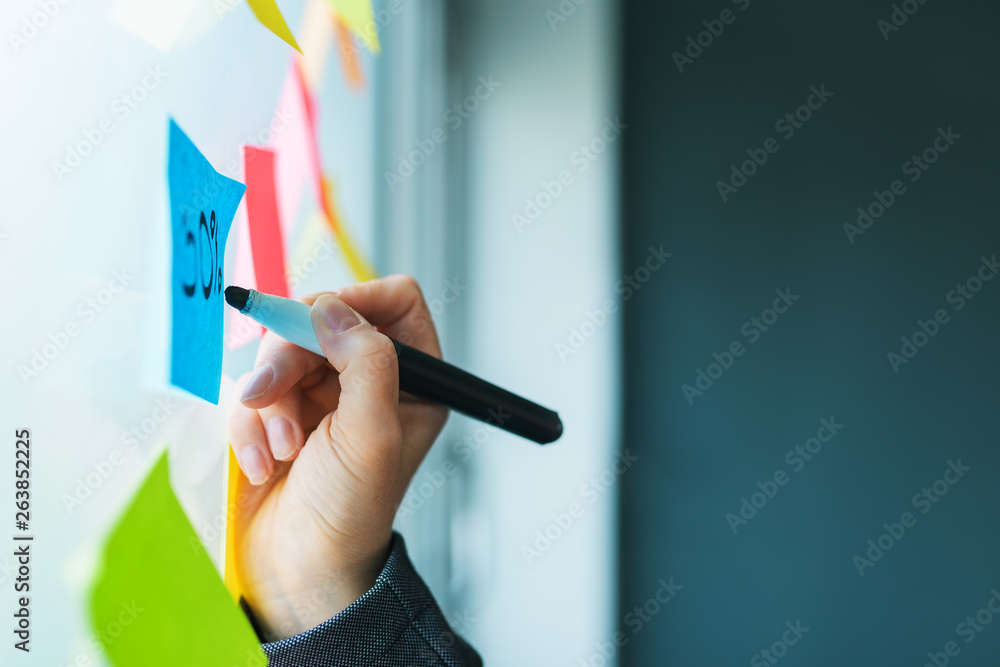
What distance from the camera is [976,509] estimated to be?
36.2 inches

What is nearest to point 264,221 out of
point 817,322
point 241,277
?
point 241,277

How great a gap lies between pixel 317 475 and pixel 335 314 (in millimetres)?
84

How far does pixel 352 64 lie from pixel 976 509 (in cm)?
101

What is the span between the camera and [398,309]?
0.44 m

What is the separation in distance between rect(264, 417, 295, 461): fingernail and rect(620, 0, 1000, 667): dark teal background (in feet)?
2.31

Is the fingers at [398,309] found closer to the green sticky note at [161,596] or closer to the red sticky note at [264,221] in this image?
the red sticky note at [264,221]

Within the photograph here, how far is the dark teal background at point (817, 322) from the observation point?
2.98ft

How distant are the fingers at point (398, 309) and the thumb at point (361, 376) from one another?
112 mm

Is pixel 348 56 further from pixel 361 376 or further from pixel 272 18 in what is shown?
pixel 361 376

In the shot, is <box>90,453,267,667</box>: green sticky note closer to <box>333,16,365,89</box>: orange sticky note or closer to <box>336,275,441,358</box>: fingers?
<box>336,275,441,358</box>: fingers

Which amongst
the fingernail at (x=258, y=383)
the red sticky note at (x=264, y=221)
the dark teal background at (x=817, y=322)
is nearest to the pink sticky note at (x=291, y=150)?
the red sticky note at (x=264, y=221)

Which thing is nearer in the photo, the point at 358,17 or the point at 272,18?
the point at 272,18

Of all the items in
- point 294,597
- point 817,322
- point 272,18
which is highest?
point 817,322

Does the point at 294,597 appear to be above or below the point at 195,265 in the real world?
below
